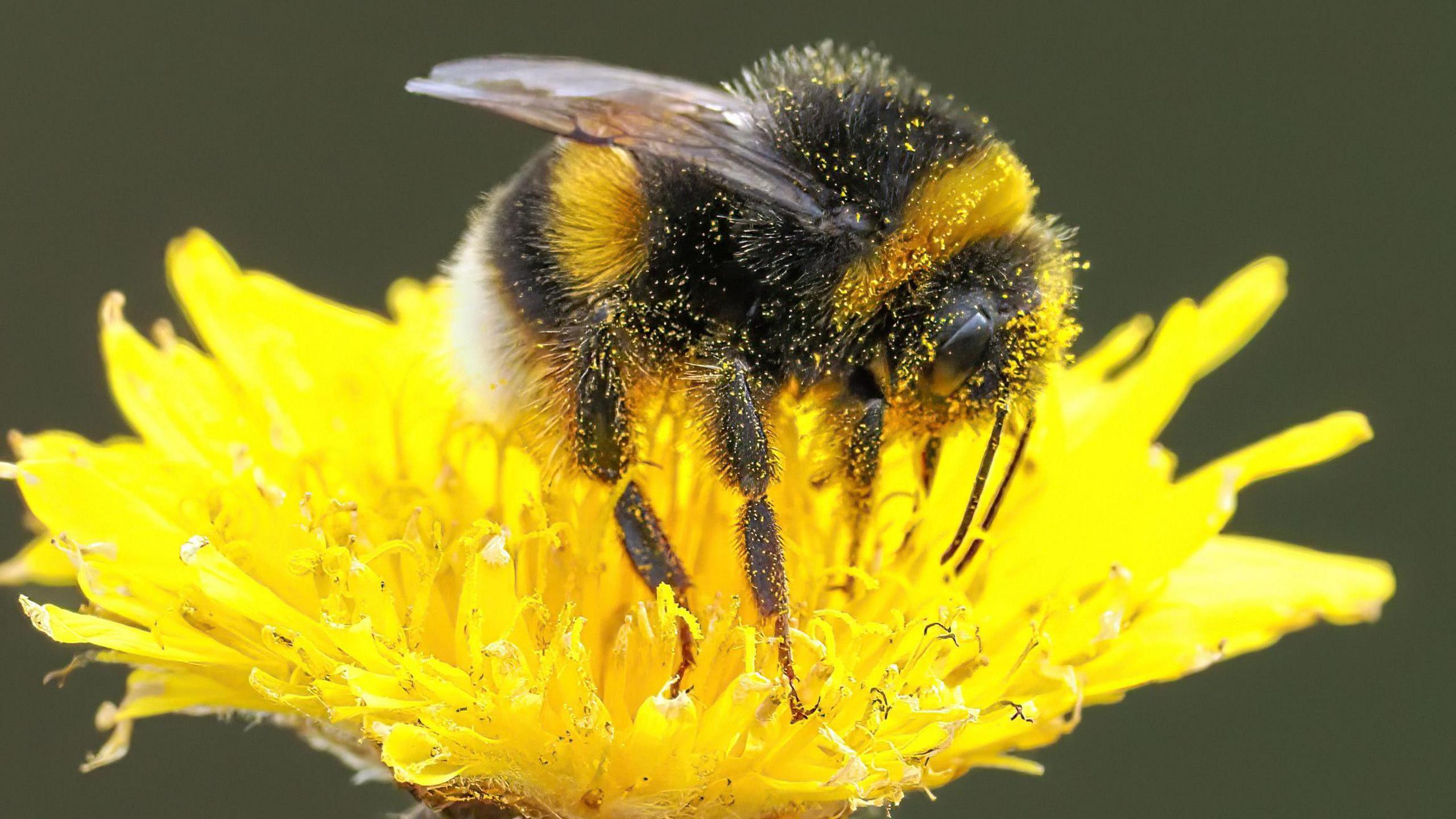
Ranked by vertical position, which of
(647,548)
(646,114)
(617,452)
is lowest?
(647,548)

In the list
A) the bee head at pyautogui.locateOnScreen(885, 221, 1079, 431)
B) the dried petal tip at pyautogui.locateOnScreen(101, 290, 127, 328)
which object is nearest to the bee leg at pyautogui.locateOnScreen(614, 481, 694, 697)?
the bee head at pyautogui.locateOnScreen(885, 221, 1079, 431)

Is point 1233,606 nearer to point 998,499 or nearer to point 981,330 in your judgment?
point 998,499

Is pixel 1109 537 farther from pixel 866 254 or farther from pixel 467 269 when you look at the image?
pixel 467 269

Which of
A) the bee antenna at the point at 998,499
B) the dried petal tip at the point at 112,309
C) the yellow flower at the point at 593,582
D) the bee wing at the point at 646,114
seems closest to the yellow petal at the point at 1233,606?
the yellow flower at the point at 593,582

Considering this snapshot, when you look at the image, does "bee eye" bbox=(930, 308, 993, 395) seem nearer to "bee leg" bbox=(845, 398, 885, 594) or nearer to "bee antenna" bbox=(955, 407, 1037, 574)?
"bee leg" bbox=(845, 398, 885, 594)

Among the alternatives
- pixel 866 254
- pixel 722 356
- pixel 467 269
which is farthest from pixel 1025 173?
pixel 467 269

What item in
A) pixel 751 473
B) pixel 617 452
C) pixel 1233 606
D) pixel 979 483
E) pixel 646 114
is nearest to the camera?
pixel 751 473

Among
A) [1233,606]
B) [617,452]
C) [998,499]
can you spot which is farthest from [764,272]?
[1233,606]
